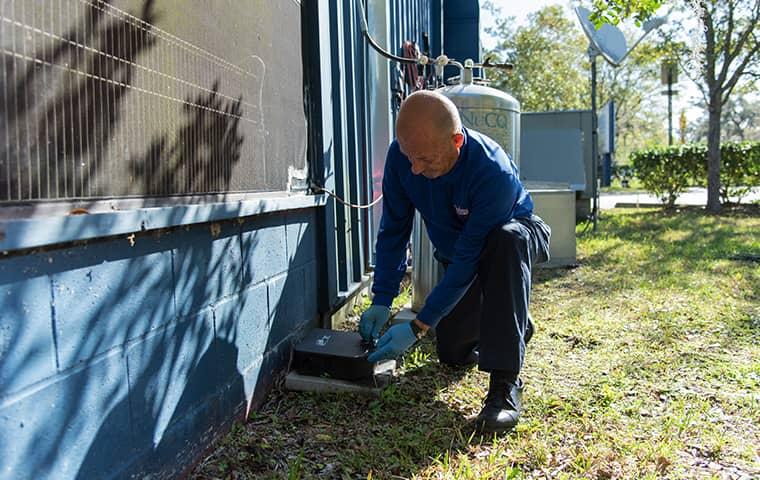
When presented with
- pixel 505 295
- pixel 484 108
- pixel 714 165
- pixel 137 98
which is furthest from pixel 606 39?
pixel 137 98

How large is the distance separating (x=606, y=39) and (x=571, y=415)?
7442mm

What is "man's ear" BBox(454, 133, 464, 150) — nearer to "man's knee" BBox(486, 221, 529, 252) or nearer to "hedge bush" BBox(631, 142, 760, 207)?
"man's knee" BBox(486, 221, 529, 252)

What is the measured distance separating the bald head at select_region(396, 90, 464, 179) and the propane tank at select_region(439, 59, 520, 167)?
126 centimetres

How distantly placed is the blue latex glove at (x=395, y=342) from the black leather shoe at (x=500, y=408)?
38 cm

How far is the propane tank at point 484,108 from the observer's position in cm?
344

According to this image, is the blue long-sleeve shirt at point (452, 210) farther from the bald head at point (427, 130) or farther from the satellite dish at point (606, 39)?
the satellite dish at point (606, 39)

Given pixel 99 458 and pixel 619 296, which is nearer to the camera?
pixel 99 458

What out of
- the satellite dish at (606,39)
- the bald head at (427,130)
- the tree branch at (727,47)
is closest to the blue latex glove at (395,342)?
the bald head at (427,130)

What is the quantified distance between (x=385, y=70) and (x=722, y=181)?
9.90 meters

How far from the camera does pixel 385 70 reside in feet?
16.3

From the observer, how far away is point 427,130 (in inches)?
84.0

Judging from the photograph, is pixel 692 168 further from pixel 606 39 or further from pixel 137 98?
pixel 137 98

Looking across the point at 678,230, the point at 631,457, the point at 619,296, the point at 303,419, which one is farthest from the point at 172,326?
the point at 678,230

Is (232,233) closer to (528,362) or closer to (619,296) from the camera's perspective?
(528,362)
